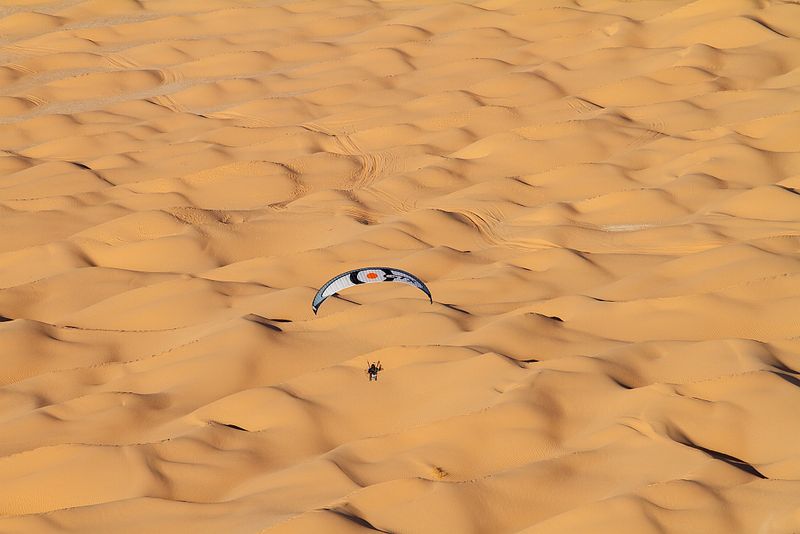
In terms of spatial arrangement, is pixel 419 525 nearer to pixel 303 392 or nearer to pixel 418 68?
pixel 303 392

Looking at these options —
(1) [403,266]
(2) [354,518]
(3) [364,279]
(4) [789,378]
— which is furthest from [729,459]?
(1) [403,266]

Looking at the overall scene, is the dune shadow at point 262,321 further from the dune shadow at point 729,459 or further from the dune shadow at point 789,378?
the dune shadow at point 789,378

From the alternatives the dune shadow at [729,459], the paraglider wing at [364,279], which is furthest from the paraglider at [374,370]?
the dune shadow at [729,459]

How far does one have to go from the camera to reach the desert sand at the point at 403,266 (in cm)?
267

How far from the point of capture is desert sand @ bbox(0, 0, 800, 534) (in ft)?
8.76

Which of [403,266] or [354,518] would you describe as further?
[403,266]

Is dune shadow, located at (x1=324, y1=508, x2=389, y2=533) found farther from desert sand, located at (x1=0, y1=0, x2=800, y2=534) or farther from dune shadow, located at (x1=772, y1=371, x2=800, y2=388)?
dune shadow, located at (x1=772, y1=371, x2=800, y2=388)

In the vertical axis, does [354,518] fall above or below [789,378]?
below

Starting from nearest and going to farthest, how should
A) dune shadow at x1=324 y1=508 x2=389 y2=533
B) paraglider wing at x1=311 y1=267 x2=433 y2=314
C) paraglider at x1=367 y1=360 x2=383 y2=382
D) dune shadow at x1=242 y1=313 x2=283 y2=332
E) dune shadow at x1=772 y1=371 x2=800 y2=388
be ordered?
dune shadow at x1=324 y1=508 x2=389 y2=533, dune shadow at x1=772 y1=371 x2=800 y2=388, paraglider at x1=367 y1=360 x2=383 y2=382, paraglider wing at x1=311 y1=267 x2=433 y2=314, dune shadow at x1=242 y1=313 x2=283 y2=332

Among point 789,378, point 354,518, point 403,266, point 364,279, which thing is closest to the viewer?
point 354,518

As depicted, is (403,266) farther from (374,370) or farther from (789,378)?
(789,378)

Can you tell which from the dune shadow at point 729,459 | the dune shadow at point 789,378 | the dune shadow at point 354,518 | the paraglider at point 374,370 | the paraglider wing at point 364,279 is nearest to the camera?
the dune shadow at point 354,518

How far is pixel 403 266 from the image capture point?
3900 mm

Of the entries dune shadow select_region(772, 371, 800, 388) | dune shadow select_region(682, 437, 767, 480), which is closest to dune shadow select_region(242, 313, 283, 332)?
dune shadow select_region(682, 437, 767, 480)
